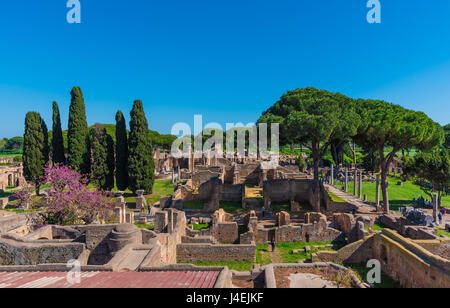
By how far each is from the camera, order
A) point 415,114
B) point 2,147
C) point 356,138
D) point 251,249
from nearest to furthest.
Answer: point 251,249 → point 415,114 → point 356,138 → point 2,147

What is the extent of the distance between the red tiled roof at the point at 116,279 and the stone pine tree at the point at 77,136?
77.1ft

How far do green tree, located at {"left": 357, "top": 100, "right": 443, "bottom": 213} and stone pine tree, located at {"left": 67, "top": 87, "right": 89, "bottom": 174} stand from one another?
29.2 meters

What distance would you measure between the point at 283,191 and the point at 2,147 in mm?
142752

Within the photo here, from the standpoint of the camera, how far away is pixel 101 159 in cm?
2983

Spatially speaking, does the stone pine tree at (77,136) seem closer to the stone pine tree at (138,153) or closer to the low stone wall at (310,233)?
the stone pine tree at (138,153)

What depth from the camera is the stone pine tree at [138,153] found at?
96.1ft

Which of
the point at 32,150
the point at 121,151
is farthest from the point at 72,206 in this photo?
the point at 32,150

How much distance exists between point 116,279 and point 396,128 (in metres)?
20.8

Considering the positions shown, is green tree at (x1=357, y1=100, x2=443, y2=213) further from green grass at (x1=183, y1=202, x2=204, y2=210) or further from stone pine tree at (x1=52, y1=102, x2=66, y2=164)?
stone pine tree at (x1=52, y1=102, x2=66, y2=164)

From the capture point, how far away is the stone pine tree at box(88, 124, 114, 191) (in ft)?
96.9

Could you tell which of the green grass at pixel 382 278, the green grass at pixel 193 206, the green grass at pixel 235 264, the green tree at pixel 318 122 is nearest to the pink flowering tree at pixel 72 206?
the green grass at pixel 193 206

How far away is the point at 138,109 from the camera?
96.8 feet
